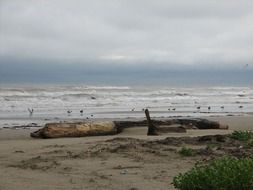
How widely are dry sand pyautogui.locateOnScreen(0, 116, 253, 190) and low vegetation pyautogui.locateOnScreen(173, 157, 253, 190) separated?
1847mm

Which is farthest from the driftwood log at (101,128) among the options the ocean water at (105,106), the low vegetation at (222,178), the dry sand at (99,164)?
the low vegetation at (222,178)

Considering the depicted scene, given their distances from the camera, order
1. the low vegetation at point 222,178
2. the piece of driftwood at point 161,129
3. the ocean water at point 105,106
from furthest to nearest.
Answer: the ocean water at point 105,106 → the piece of driftwood at point 161,129 → the low vegetation at point 222,178

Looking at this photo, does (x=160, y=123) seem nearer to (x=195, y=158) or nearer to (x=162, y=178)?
(x=195, y=158)

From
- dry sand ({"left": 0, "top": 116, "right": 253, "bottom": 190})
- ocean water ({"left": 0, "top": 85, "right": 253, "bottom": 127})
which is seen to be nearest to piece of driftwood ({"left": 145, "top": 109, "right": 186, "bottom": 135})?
dry sand ({"left": 0, "top": 116, "right": 253, "bottom": 190})

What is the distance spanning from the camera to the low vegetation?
4.71 meters

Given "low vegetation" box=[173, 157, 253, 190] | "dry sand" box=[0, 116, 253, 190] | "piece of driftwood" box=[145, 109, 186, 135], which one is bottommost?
"dry sand" box=[0, 116, 253, 190]

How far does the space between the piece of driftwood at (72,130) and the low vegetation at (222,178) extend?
8.96 metres

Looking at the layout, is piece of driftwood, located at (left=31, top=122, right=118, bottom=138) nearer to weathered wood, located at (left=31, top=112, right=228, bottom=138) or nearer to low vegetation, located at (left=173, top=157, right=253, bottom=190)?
weathered wood, located at (left=31, top=112, right=228, bottom=138)

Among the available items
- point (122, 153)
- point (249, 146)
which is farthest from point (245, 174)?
point (249, 146)

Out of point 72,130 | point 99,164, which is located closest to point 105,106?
point 72,130

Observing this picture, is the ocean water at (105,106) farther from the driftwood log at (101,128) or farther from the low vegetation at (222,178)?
the low vegetation at (222,178)

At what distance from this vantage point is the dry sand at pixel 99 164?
7.07 meters

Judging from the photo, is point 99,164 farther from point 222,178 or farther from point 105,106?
point 105,106

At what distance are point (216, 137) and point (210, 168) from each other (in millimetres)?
6630
